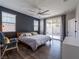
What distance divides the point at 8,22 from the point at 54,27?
4.39 metres

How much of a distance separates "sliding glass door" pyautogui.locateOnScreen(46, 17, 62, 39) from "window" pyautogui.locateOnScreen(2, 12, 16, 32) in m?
3.61

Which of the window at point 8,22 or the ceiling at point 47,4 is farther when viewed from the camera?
the window at point 8,22

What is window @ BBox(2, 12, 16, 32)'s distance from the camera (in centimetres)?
582

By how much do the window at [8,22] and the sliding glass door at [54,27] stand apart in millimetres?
3615

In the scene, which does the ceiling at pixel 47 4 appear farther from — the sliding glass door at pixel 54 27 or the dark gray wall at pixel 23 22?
the sliding glass door at pixel 54 27

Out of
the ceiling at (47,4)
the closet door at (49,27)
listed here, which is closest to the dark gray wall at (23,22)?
the ceiling at (47,4)

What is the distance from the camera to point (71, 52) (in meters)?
1.47

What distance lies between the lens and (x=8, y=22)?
6.07 m

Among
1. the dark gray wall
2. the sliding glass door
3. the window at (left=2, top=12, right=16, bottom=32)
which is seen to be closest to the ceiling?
the window at (left=2, top=12, right=16, bottom=32)

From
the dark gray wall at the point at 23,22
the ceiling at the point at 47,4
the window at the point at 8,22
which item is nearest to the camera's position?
the ceiling at the point at 47,4

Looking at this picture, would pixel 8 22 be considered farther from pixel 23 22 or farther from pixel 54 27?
pixel 54 27

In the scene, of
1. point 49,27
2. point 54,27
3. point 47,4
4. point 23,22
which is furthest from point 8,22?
point 54,27

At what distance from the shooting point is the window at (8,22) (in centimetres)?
582

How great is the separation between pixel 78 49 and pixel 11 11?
19.8ft
